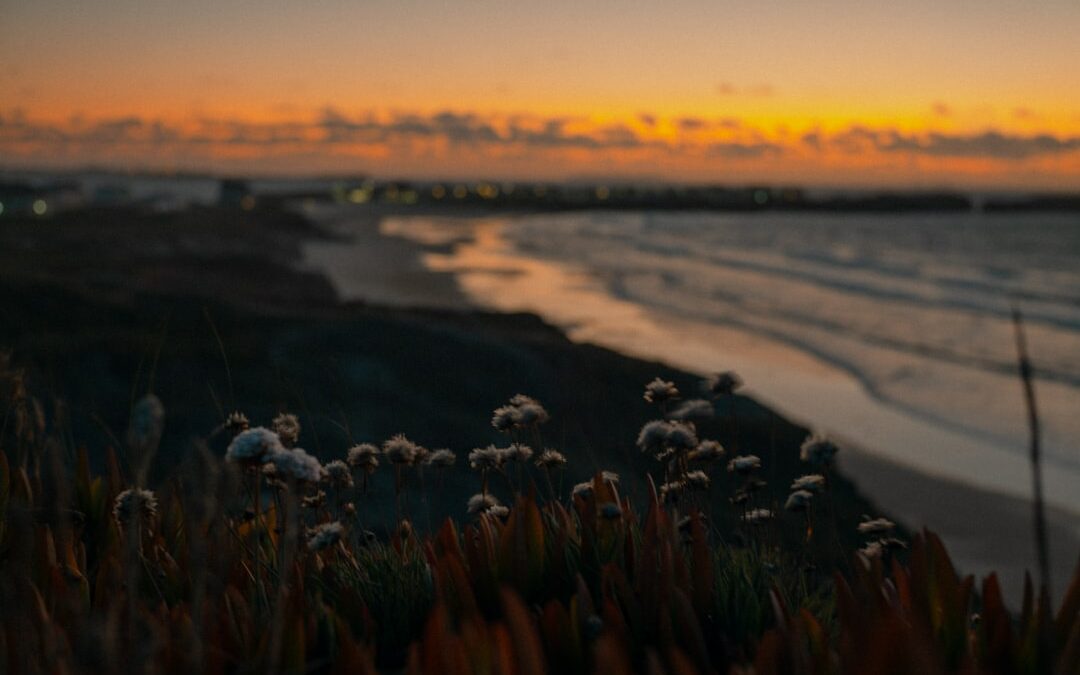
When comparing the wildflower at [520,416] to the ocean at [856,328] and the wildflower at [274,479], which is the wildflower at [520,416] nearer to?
the wildflower at [274,479]

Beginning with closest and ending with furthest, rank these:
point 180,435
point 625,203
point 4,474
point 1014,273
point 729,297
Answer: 1. point 4,474
2. point 180,435
3. point 729,297
4. point 1014,273
5. point 625,203

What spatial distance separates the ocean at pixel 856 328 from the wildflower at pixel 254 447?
181cm

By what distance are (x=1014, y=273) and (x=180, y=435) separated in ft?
143

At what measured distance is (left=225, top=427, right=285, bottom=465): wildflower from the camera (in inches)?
110

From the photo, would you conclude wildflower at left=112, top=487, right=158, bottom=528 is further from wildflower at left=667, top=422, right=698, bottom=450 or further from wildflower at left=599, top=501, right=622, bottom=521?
wildflower at left=667, top=422, right=698, bottom=450

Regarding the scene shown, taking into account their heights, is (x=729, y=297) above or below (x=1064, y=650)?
below

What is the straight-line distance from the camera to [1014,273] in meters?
46.3

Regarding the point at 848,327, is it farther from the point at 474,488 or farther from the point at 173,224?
the point at 173,224

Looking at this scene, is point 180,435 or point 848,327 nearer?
point 180,435

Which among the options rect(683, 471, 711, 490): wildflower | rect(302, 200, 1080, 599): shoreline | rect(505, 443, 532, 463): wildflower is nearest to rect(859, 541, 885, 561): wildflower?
rect(683, 471, 711, 490): wildflower

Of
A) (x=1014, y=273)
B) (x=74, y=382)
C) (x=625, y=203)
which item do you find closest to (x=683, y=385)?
(x=74, y=382)

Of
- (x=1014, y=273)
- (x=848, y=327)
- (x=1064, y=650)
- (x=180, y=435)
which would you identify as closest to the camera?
(x=1064, y=650)

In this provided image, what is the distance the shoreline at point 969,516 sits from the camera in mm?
8945

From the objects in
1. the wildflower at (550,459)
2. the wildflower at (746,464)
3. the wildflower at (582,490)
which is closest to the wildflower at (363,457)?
the wildflower at (550,459)
